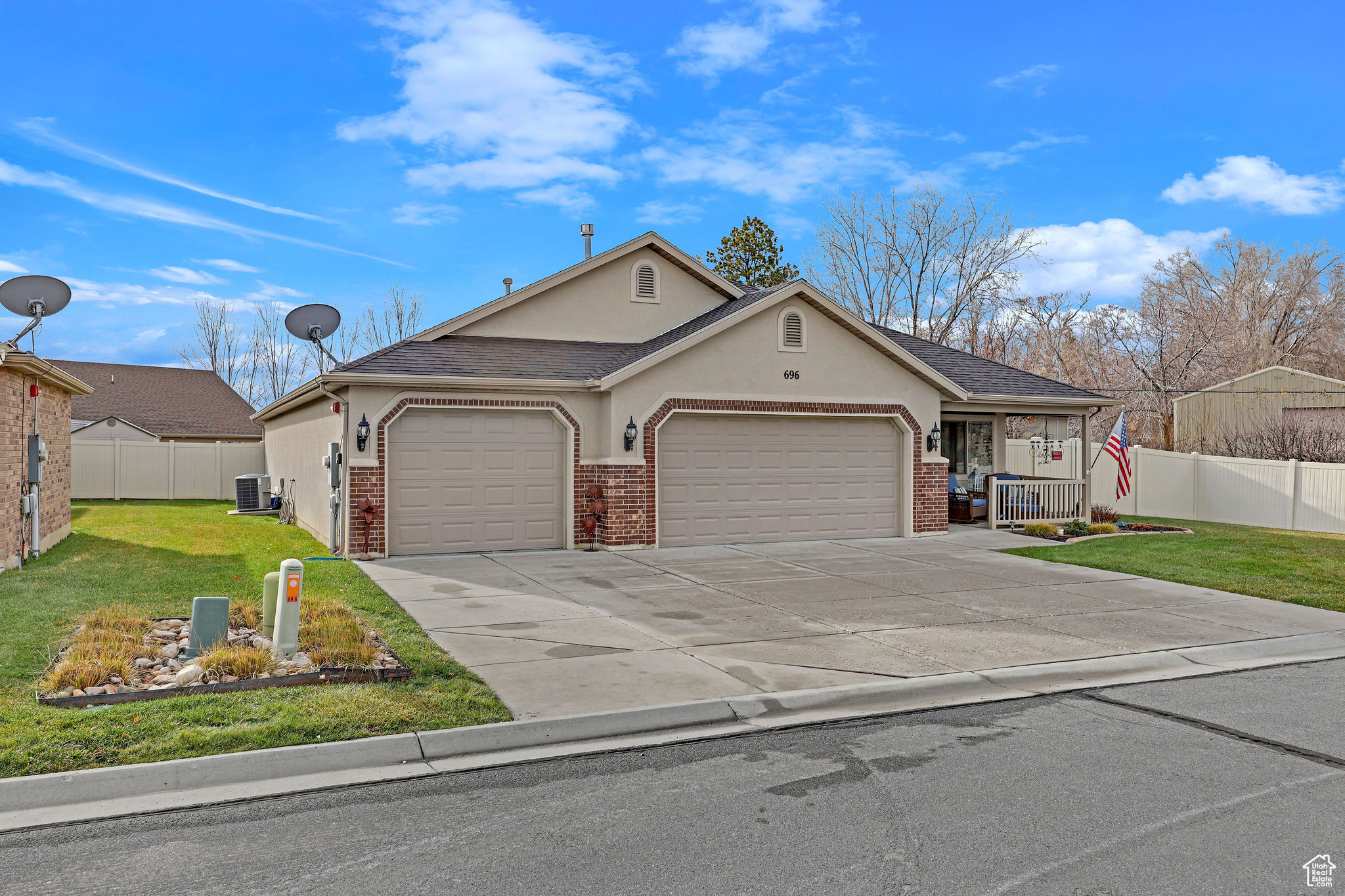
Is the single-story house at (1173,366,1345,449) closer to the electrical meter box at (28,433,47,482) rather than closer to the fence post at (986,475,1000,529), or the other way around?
the fence post at (986,475,1000,529)

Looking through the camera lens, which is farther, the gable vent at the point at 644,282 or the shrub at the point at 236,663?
the gable vent at the point at 644,282

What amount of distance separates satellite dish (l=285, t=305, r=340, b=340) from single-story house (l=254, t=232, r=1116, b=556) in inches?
30.6

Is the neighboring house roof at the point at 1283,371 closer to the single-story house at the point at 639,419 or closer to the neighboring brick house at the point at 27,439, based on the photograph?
the single-story house at the point at 639,419

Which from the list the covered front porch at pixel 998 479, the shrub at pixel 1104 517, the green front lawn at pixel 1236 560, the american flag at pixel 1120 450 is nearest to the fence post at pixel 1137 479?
the covered front porch at pixel 998 479

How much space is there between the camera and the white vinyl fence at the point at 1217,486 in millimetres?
20656

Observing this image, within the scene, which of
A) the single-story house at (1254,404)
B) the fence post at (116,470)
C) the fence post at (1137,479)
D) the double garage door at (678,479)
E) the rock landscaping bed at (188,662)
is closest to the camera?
the rock landscaping bed at (188,662)

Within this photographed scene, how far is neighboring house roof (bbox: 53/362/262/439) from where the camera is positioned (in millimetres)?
36281

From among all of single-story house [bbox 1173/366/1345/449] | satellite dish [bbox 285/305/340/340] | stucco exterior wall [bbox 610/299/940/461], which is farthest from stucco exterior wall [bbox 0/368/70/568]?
single-story house [bbox 1173/366/1345/449]

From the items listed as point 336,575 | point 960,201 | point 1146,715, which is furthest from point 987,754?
point 960,201

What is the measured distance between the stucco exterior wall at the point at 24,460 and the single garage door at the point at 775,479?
9.38 m

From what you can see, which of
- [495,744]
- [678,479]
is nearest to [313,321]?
[678,479]

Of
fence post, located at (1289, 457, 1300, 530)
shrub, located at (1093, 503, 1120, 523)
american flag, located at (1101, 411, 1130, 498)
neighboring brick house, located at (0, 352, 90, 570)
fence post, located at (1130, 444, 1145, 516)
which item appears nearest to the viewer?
neighboring brick house, located at (0, 352, 90, 570)

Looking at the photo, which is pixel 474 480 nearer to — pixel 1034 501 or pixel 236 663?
pixel 236 663

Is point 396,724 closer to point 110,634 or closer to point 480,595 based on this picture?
point 110,634
